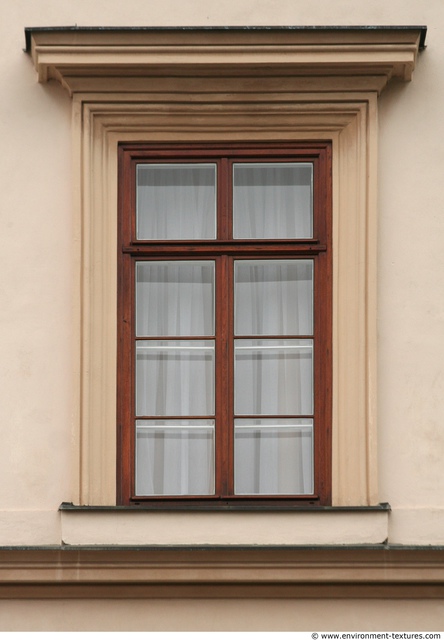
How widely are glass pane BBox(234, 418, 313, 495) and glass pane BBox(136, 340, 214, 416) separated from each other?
285 mm

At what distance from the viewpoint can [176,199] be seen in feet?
33.1

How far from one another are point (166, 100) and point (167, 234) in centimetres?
79

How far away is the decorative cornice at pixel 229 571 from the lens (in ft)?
30.8

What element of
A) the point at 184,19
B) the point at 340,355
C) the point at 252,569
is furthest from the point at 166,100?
the point at 252,569

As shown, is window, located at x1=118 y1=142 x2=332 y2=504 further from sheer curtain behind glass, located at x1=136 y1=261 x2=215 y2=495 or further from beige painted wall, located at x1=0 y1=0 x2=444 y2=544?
beige painted wall, located at x1=0 y1=0 x2=444 y2=544

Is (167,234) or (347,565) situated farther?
(167,234)

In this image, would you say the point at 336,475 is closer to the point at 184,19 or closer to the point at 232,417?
the point at 232,417

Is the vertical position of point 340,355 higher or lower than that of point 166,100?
lower

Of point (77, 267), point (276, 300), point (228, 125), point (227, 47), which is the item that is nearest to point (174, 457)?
point (276, 300)

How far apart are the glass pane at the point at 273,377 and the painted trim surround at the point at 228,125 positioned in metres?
0.25

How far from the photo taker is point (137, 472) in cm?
982

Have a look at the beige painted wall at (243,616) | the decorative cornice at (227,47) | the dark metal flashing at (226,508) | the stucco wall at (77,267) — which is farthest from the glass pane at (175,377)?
the decorative cornice at (227,47)

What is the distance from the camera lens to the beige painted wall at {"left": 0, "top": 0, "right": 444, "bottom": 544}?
31.7 ft

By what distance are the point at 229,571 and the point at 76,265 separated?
6.43ft
